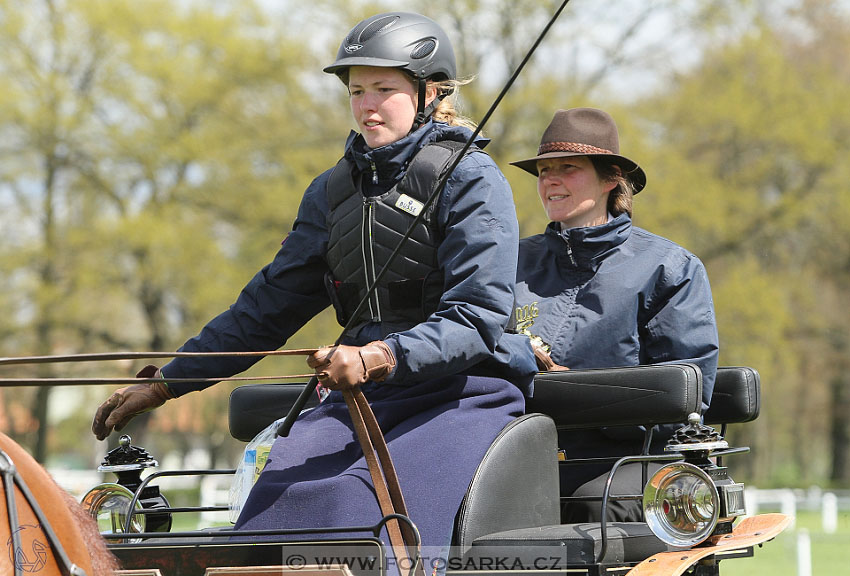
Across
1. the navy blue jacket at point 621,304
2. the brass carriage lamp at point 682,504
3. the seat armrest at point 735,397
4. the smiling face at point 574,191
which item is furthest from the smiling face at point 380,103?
the seat armrest at point 735,397

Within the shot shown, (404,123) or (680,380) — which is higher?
(404,123)

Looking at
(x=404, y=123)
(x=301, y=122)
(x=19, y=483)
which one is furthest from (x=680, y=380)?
(x=301, y=122)

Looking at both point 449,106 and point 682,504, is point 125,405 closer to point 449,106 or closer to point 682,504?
point 449,106

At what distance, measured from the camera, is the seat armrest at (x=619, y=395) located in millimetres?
3820

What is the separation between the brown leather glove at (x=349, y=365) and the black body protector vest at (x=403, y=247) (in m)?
0.44

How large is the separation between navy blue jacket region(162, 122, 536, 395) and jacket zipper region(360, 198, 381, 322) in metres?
0.05

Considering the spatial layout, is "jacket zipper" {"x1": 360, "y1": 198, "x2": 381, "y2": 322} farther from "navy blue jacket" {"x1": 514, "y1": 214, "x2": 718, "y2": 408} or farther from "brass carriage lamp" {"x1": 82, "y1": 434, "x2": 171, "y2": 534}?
"navy blue jacket" {"x1": 514, "y1": 214, "x2": 718, "y2": 408}

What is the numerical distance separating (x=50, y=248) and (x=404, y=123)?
59.8 ft

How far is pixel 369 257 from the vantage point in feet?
11.5

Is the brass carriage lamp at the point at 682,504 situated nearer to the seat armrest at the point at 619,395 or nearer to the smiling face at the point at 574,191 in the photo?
the seat armrest at the point at 619,395

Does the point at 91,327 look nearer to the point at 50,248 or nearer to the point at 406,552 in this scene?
the point at 50,248

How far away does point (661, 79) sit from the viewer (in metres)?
20.2

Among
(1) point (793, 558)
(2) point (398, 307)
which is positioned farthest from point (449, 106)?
(1) point (793, 558)

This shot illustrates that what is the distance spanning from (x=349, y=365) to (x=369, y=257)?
725 millimetres
